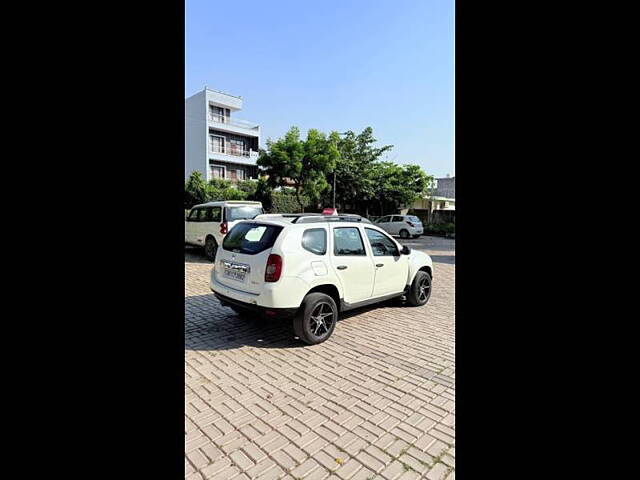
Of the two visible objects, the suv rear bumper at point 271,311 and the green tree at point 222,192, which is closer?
the suv rear bumper at point 271,311

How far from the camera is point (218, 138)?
37.9m

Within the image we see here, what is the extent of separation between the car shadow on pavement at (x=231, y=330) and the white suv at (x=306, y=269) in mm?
368

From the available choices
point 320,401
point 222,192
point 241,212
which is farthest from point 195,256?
point 222,192

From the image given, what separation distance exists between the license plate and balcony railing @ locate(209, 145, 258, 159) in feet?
112

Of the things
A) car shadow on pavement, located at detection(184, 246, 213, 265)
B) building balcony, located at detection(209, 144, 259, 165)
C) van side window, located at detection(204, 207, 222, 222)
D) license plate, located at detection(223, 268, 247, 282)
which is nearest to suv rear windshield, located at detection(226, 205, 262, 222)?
van side window, located at detection(204, 207, 222, 222)

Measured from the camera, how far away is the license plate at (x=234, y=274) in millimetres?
4995

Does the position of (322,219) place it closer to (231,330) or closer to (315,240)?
(315,240)

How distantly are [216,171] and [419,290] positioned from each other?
111ft

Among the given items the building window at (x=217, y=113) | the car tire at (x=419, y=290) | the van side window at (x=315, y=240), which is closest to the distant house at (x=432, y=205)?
the car tire at (x=419, y=290)

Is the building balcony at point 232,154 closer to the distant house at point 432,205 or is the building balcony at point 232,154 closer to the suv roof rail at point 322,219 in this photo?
the distant house at point 432,205

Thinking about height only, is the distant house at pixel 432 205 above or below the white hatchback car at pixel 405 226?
above

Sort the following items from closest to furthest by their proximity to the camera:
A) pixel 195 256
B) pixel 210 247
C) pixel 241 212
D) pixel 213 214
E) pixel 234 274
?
pixel 234 274 < pixel 241 212 < pixel 213 214 < pixel 210 247 < pixel 195 256
